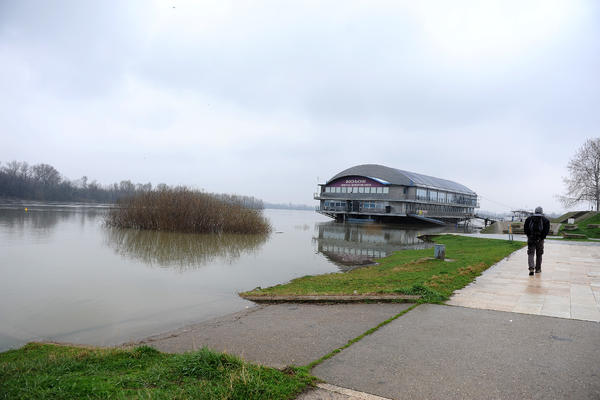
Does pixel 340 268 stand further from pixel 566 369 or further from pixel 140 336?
pixel 566 369

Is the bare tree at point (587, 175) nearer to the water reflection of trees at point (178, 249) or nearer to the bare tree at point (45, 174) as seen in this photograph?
the water reflection of trees at point (178, 249)

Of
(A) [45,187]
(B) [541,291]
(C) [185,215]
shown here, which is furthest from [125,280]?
(A) [45,187]

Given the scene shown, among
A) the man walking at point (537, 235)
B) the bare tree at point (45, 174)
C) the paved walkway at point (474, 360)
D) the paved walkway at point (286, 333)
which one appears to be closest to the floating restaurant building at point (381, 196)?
the man walking at point (537, 235)

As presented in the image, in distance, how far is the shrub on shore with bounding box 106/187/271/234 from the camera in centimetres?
3488

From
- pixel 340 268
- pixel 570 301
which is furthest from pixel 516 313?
pixel 340 268

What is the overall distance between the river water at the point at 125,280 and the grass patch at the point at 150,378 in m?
3.11

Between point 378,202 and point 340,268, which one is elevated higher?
point 378,202

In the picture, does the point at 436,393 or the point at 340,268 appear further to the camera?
the point at 340,268

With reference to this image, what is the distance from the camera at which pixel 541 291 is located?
8.73 m

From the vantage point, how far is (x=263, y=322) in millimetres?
7293

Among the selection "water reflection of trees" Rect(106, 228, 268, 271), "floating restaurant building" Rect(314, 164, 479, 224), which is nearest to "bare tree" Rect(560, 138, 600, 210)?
"floating restaurant building" Rect(314, 164, 479, 224)

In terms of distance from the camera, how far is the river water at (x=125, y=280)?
8812 millimetres

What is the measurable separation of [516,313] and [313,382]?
4.67 meters

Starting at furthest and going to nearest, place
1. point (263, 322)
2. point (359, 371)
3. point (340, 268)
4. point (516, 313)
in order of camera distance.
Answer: point (340, 268) → point (263, 322) → point (516, 313) → point (359, 371)
